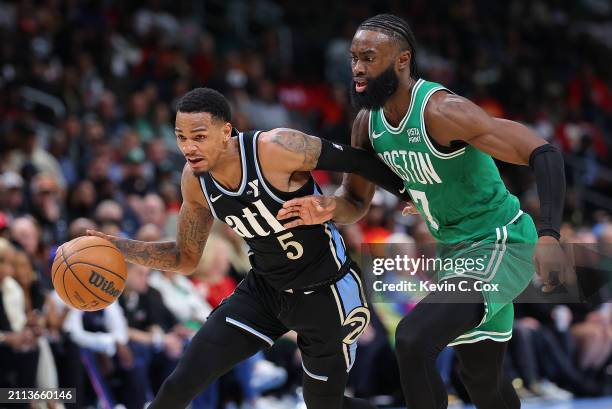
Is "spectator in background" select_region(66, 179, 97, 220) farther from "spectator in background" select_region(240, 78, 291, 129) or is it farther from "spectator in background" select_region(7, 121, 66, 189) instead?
"spectator in background" select_region(240, 78, 291, 129)

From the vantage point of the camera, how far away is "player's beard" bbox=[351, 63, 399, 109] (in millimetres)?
4797

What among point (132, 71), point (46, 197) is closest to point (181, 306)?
point (46, 197)

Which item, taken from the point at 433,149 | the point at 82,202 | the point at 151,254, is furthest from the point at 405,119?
the point at 82,202

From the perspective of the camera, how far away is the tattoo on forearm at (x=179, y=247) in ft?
17.2

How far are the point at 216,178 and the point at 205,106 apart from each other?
0.37 metres

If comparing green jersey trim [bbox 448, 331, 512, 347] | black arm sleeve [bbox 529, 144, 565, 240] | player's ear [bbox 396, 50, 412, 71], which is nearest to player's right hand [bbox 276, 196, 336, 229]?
player's ear [bbox 396, 50, 412, 71]

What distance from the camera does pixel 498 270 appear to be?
15.4 ft

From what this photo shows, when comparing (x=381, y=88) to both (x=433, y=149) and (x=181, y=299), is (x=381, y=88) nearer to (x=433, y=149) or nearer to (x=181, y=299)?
(x=433, y=149)

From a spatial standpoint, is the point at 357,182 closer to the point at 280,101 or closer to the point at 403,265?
the point at 403,265

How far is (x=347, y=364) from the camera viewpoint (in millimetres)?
5086

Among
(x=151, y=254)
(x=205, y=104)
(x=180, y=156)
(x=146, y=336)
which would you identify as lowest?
(x=146, y=336)

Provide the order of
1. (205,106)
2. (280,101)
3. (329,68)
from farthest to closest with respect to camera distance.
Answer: (329,68), (280,101), (205,106)

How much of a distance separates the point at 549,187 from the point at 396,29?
1170mm

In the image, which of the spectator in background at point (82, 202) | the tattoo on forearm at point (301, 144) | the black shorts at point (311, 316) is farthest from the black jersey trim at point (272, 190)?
the spectator in background at point (82, 202)
